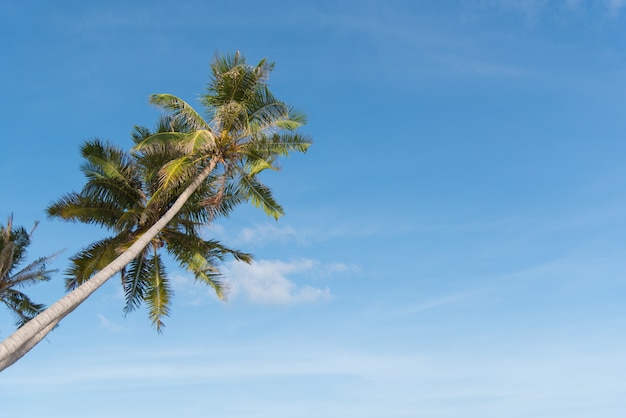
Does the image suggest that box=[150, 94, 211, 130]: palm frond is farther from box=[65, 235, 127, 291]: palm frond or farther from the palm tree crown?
box=[65, 235, 127, 291]: palm frond

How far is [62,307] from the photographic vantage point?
14.7 m

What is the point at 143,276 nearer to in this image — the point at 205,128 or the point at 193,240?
the point at 193,240

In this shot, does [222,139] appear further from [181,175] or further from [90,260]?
[90,260]

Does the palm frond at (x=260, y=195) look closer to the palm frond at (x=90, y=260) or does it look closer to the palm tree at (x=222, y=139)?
the palm tree at (x=222, y=139)

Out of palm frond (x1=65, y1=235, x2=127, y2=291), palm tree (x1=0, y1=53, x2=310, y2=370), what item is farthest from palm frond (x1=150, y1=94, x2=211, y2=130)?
palm frond (x1=65, y1=235, x2=127, y2=291)

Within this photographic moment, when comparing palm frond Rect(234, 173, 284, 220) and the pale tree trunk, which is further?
palm frond Rect(234, 173, 284, 220)

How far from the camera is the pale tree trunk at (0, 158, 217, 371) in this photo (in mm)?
13055

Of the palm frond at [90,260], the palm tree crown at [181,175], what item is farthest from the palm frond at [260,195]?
Result: the palm frond at [90,260]

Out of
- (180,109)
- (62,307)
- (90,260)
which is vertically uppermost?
(180,109)

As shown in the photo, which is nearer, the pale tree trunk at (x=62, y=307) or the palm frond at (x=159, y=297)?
the pale tree trunk at (x=62, y=307)

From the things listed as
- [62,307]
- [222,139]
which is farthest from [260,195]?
[62,307]

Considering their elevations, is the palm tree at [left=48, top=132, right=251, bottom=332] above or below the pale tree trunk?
above

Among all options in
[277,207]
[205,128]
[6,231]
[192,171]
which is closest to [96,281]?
[192,171]

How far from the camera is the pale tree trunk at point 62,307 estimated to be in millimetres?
13055
